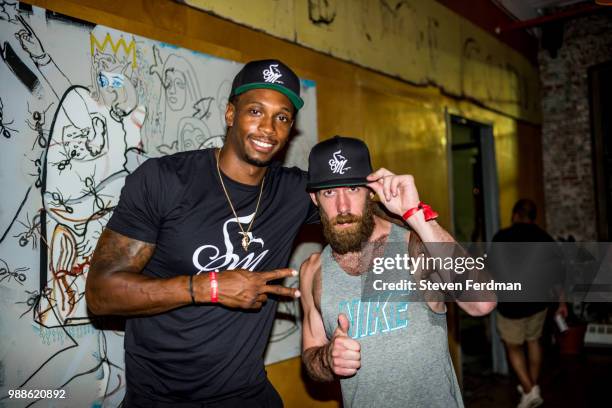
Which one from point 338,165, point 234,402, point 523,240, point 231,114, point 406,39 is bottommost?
point 234,402

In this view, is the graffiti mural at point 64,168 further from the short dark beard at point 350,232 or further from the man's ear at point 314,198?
the short dark beard at point 350,232

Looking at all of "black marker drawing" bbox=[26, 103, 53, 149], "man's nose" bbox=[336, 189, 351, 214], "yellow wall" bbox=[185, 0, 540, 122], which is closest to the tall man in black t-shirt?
"man's nose" bbox=[336, 189, 351, 214]

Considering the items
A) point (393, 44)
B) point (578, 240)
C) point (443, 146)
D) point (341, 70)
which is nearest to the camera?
point (341, 70)

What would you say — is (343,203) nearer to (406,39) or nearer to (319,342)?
(319,342)

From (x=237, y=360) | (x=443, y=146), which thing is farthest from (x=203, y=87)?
(x=443, y=146)

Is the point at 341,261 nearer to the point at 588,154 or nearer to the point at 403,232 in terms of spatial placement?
the point at 403,232

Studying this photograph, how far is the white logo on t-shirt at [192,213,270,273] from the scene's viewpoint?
76.4 inches

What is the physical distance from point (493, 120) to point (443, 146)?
151 cm

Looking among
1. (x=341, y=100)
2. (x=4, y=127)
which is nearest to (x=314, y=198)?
(x=4, y=127)

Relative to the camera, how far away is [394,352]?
1.89m

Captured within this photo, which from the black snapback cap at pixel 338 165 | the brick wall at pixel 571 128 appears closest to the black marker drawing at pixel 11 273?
the black snapback cap at pixel 338 165

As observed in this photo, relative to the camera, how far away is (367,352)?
1913mm

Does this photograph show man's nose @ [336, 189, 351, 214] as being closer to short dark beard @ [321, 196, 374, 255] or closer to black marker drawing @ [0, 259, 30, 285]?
short dark beard @ [321, 196, 374, 255]

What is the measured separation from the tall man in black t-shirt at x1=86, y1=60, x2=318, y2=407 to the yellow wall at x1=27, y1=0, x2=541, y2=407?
0.71 metres
